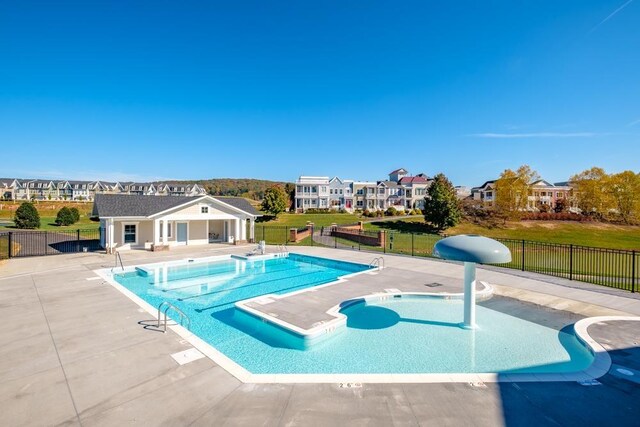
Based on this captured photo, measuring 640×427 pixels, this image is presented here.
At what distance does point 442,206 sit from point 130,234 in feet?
108

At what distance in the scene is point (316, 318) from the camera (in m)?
8.82

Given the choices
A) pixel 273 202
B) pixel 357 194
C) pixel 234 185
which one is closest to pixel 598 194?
pixel 357 194

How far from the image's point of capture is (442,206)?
1501 inches

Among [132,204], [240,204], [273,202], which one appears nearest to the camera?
[132,204]

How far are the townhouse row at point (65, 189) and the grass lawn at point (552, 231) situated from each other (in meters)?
80.2

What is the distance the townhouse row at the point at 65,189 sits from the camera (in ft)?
319

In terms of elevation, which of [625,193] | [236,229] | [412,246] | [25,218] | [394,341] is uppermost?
[625,193]

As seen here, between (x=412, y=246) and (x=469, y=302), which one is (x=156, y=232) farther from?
(x=469, y=302)

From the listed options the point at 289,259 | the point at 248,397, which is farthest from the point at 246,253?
the point at 248,397

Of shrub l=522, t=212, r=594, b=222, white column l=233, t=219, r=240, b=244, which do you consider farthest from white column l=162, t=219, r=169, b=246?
shrub l=522, t=212, r=594, b=222

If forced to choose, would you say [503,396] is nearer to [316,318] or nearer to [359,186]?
[316,318]

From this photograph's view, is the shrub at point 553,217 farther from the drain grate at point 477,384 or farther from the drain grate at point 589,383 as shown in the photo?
the drain grate at point 477,384

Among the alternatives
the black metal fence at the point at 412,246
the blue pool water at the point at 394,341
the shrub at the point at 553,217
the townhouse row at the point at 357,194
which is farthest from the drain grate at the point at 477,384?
the townhouse row at the point at 357,194

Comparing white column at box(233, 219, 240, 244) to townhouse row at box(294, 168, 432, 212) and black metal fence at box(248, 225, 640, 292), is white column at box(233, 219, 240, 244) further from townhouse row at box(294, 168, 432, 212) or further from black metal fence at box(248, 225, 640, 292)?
townhouse row at box(294, 168, 432, 212)
